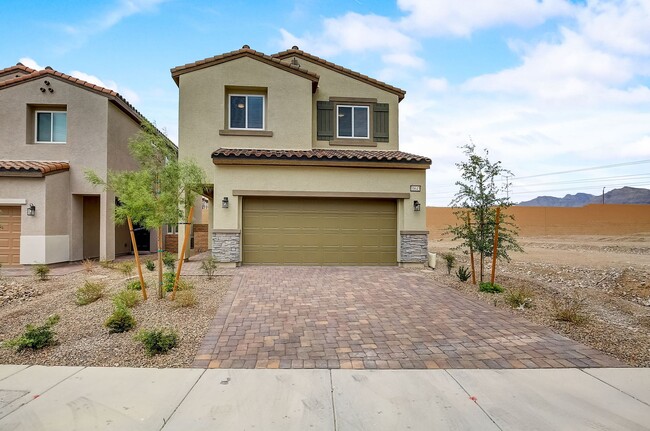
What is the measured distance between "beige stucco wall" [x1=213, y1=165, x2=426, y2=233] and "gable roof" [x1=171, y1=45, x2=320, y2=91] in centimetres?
417

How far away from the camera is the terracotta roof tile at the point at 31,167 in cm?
1252

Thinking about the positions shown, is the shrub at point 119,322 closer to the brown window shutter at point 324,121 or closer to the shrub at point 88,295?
the shrub at point 88,295

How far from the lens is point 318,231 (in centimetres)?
1221

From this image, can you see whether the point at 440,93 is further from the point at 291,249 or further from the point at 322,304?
the point at 322,304

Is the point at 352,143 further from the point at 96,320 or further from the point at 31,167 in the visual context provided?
the point at 31,167

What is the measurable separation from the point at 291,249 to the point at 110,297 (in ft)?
18.5

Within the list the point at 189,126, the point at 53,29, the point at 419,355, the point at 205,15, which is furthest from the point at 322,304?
the point at 53,29

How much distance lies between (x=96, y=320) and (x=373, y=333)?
487 cm

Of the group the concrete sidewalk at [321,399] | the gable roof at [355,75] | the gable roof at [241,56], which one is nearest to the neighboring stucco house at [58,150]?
the gable roof at [241,56]

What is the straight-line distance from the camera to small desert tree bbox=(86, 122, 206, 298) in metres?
7.05

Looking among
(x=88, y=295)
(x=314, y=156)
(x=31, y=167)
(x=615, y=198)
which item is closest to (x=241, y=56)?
(x=314, y=156)

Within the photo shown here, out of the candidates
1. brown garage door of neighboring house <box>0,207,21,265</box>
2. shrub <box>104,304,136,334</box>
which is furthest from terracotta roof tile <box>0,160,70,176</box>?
shrub <box>104,304,136,334</box>

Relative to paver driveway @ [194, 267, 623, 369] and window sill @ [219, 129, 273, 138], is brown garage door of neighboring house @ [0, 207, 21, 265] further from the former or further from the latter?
paver driveway @ [194, 267, 623, 369]

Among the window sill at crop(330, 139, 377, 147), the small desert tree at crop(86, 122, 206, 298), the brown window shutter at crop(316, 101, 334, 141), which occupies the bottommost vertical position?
the small desert tree at crop(86, 122, 206, 298)
